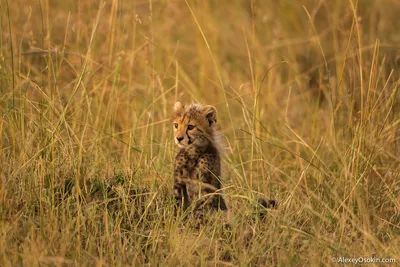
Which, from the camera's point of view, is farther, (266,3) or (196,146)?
(266,3)

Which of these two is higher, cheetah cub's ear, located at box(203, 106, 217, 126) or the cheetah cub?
cheetah cub's ear, located at box(203, 106, 217, 126)

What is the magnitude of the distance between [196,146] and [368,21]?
18.7ft

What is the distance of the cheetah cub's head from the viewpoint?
17.5ft

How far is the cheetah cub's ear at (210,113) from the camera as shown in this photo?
542 cm

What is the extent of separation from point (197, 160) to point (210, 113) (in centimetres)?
41

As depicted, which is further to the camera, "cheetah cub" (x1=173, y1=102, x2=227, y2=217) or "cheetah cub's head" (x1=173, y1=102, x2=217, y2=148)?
"cheetah cub's head" (x1=173, y1=102, x2=217, y2=148)

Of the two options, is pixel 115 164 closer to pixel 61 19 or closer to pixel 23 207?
pixel 23 207

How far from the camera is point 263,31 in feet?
33.9

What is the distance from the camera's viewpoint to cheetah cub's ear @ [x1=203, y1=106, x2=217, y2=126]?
542 centimetres

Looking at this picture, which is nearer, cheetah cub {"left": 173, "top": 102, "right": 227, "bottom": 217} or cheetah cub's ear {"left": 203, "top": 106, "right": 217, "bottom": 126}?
cheetah cub {"left": 173, "top": 102, "right": 227, "bottom": 217}

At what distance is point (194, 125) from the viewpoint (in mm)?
5367

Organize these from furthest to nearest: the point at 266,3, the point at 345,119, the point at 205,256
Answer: the point at 266,3
the point at 345,119
the point at 205,256

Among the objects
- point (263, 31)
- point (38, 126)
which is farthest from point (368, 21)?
point (38, 126)

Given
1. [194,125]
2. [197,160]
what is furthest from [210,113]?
[197,160]
